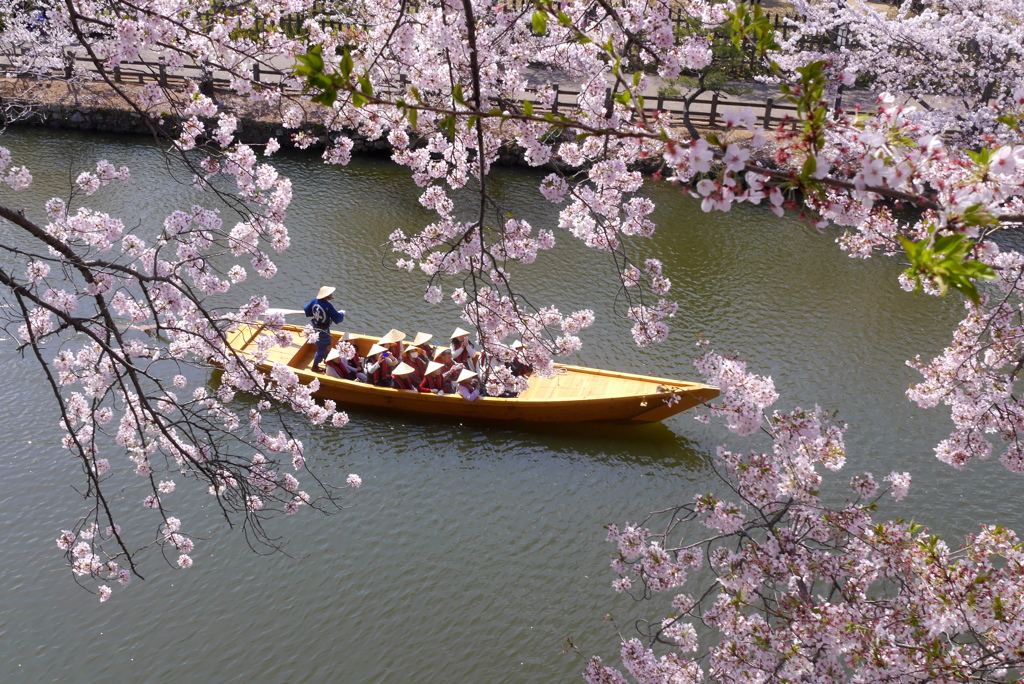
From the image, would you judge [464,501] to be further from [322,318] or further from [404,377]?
[322,318]

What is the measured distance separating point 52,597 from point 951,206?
228 inches

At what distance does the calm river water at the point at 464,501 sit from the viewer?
5105 millimetres

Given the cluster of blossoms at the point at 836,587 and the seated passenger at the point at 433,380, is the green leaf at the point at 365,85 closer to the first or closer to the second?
the cluster of blossoms at the point at 836,587

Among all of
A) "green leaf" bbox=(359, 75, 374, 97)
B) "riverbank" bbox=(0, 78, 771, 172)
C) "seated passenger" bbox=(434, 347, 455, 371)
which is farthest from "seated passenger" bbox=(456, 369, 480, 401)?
"riverbank" bbox=(0, 78, 771, 172)

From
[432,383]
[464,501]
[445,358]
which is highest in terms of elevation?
[445,358]

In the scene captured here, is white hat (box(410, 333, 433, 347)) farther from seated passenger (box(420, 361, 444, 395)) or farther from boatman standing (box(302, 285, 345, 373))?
boatman standing (box(302, 285, 345, 373))

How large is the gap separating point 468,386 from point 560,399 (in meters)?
0.81

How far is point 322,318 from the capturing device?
7410 mm

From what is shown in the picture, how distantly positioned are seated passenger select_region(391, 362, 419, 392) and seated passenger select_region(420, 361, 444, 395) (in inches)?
3.4

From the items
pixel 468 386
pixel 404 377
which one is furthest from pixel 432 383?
pixel 468 386

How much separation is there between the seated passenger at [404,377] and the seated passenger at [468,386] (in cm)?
44

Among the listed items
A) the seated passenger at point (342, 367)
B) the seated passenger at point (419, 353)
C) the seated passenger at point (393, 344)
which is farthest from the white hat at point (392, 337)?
the seated passenger at point (342, 367)

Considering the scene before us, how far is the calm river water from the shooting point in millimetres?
5105

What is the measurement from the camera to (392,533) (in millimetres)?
5945
